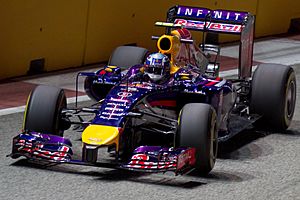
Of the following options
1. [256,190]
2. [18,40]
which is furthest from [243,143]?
[18,40]

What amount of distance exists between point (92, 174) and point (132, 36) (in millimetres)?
6870

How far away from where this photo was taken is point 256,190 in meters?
8.55

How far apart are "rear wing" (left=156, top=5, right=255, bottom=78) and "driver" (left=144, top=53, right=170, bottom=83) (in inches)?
57.0

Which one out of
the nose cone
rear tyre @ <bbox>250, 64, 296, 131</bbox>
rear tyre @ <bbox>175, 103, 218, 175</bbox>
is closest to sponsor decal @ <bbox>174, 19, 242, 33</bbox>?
rear tyre @ <bbox>250, 64, 296, 131</bbox>

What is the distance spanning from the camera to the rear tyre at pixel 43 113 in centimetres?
916

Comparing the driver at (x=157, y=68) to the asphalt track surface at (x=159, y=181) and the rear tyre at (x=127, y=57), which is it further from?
the rear tyre at (x=127, y=57)

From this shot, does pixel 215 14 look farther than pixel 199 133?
Yes

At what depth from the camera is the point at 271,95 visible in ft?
35.1

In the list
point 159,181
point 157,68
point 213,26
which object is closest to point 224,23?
point 213,26

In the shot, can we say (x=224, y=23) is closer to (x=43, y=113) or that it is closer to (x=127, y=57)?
(x=127, y=57)

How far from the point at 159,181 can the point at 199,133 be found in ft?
1.76

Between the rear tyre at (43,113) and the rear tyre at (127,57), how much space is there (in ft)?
7.46

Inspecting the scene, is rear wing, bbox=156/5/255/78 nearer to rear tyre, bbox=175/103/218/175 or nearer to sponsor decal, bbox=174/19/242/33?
sponsor decal, bbox=174/19/242/33

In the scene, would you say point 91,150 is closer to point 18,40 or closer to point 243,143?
point 243,143
